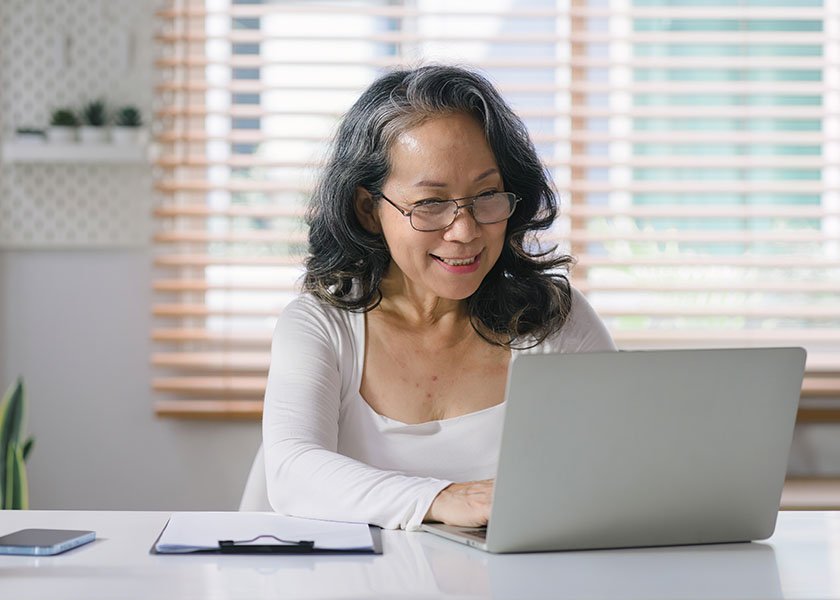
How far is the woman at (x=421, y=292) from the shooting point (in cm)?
143

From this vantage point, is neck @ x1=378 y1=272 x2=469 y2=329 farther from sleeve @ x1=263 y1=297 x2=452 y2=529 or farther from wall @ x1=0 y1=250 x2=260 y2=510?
wall @ x1=0 y1=250 x2=260 y2=510

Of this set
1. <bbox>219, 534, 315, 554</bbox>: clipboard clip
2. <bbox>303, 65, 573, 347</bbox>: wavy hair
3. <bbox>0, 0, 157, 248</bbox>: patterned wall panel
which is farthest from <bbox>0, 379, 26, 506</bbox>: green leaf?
<bbox>219, 534, 315, 554</bbox>: clipboard clip

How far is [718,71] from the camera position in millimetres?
2723

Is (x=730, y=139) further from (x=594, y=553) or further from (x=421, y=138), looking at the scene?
(x=594, y=553)

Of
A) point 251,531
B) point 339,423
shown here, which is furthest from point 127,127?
point 251,531

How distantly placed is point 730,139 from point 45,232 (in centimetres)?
193

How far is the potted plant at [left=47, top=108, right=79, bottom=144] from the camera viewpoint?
2.52 metres

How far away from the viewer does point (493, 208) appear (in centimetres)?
146

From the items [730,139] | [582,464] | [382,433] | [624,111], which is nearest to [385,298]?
[382,433]

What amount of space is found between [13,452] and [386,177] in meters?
1.29

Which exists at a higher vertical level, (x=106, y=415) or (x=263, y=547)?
(x=263, y=547)

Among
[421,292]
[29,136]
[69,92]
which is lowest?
[421,292]

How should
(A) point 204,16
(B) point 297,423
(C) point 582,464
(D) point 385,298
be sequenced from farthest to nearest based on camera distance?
(A) point 204,16 < (D) point 385,298 < (B) point 297,423 < (C) point 582,464

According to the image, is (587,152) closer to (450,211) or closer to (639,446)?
(450,211)
